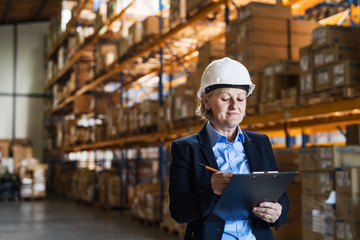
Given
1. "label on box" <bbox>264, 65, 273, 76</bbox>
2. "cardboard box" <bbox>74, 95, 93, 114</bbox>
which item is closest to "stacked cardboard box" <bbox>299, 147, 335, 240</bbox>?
"label on box" <bbox>264, 65, 273, 76</bbox>

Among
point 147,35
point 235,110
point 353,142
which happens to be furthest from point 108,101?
point 235,110

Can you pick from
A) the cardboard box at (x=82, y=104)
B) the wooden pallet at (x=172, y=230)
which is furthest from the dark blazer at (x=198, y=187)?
the cardboard box at (x=82, y=104)

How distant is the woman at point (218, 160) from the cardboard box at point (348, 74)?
2.53 m

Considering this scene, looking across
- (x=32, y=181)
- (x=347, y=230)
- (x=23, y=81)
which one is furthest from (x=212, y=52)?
(x=23, y=81)

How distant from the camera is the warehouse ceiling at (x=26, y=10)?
1867 cm

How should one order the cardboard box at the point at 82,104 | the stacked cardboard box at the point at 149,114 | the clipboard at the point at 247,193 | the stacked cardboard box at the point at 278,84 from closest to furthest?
the clipboard at the point at 247,193, the stacked cardboard box at the point at 278,84, the stacked cardboard box at the point at 149,114, the cardboard box at the point at 82,104

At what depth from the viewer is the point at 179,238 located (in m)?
7.51

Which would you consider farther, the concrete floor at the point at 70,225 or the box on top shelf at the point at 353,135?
the concrete floor at the point at 70,225

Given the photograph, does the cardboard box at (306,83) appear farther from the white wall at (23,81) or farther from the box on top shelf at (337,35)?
the white wall at (23,81)

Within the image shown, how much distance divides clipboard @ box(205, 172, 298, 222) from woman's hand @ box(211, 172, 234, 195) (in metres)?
0.02

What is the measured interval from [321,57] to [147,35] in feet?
16.3

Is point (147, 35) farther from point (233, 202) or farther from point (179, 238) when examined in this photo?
point (233, 202)

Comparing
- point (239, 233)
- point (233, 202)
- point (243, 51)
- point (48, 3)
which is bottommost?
point (239, 233)

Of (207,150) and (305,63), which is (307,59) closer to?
(305,63)
